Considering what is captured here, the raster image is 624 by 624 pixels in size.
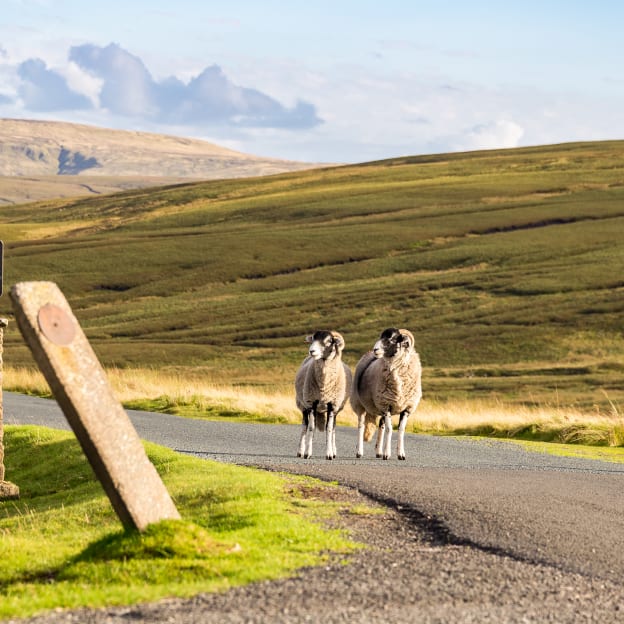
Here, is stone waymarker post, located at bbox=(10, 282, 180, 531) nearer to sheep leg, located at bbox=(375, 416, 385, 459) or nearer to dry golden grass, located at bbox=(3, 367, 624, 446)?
sheep leg, located at bbox=(375, 416, 385, 459)

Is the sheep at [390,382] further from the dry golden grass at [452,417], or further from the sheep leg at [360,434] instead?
the dry golden grass at [452,417]

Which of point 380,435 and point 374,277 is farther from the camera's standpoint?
point 374,277

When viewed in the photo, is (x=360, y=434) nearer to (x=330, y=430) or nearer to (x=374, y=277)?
(x=330, y=430)

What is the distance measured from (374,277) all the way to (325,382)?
76.1 meters

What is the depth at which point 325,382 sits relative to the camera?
2131 cm

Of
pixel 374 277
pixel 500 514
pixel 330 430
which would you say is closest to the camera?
pixel 500 514

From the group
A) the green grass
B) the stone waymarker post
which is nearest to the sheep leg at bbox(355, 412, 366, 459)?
the green grass

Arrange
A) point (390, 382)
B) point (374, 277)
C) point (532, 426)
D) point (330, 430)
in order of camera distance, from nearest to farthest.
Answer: point (390, 382) < point (330, 430) < point (532, 426) < point (374, 277)

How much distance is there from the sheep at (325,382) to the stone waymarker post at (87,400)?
9983mm

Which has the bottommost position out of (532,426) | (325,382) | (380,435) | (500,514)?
(532,426)

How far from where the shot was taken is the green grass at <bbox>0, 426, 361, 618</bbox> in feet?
33.0

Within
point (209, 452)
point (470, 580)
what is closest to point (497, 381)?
point (209, 452)

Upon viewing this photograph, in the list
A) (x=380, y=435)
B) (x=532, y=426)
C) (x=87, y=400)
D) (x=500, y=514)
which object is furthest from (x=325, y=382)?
(x=532, y=426)

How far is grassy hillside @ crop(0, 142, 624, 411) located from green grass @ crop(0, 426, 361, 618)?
118 feet
